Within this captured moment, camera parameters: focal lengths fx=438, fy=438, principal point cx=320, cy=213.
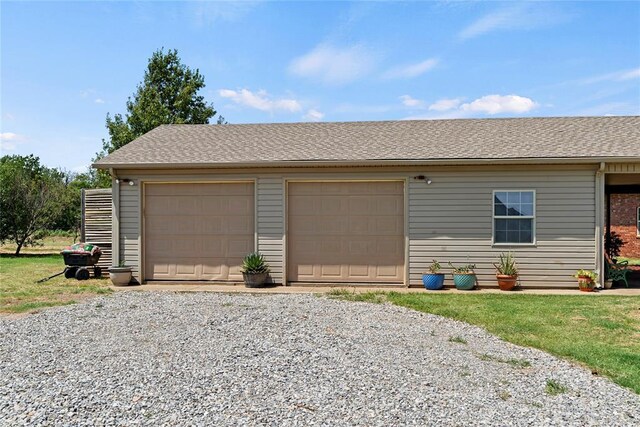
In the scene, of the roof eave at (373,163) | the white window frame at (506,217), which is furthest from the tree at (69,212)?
the white window frame at (506,217)

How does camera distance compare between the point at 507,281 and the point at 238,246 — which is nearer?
the point at 507,281

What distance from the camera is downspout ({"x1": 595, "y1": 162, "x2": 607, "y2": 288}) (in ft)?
29.5

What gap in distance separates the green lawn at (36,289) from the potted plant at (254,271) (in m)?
2.79

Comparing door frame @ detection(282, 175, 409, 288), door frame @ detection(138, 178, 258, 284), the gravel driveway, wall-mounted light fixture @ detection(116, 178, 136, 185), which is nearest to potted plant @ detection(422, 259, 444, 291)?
door frame @ detection(282, 175, 409, 288)

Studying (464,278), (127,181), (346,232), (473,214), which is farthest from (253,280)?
(473,214)

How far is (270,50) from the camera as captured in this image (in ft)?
43.9

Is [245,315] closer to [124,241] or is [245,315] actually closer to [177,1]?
[124,241]

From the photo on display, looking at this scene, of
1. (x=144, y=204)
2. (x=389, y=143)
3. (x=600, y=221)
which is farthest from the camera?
(x=389, y=143)

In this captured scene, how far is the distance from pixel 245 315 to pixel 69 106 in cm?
1183

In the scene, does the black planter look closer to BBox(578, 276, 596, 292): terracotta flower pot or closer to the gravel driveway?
the gravel driveway

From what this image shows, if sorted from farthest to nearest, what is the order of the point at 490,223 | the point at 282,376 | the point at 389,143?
1. the point at 389,143
2. the point at 490,223
3. the point at 282,376

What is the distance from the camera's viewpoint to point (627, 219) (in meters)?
17.5

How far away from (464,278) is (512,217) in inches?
66.2

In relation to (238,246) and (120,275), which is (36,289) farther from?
(238,246)
